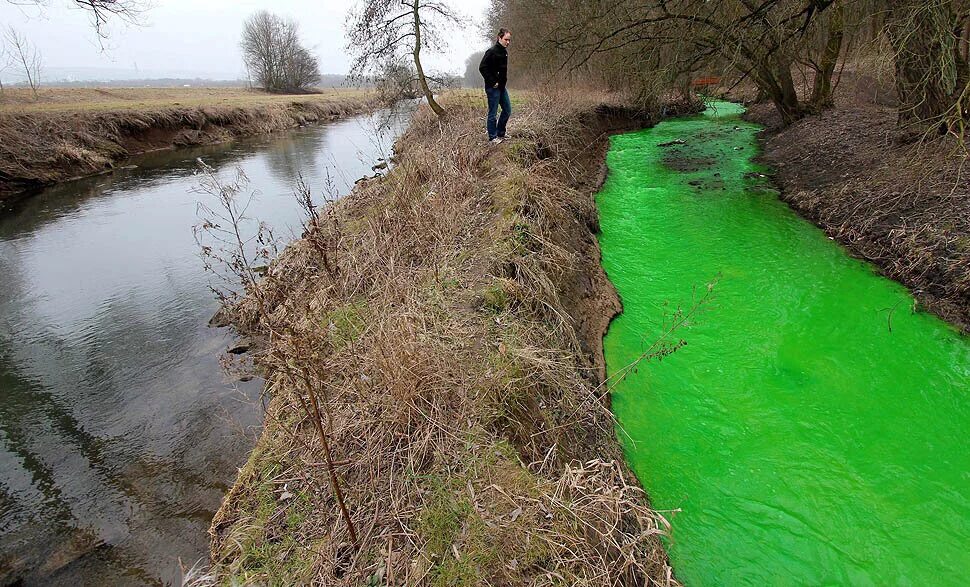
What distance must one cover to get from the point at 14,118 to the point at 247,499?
16780 mm

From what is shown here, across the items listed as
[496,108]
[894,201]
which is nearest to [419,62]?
[496,108]

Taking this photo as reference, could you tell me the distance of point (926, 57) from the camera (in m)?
6.23

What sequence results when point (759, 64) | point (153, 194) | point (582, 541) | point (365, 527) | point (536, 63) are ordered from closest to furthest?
1. point (582, 541)
2. point (365, 527)
3. point (759, 64)
4. point (153, 194)
5. point (536, 63)

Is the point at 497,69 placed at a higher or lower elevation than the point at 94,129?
higher

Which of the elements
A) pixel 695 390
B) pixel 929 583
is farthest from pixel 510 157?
pixel 929 583

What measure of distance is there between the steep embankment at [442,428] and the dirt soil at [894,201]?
12.0 feet

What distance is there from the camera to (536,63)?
14.2 metres

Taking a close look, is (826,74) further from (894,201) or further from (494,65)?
(494,65)

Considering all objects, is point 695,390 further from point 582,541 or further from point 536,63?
point 536,63

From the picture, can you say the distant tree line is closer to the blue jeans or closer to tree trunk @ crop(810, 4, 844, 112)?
tree trunk @ crop(810, 4, 844, 112)

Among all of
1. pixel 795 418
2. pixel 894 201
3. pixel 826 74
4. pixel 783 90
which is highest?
pixel 826 74

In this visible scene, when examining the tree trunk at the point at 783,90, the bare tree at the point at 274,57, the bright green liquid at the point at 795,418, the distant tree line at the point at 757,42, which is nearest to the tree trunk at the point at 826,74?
the distant tree line at the point at 757,42

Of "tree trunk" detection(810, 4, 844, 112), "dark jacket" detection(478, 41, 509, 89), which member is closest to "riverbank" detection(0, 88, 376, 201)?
"dark jacket" detection(478, 41, 509, 89)

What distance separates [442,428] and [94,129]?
1852 centimetres
